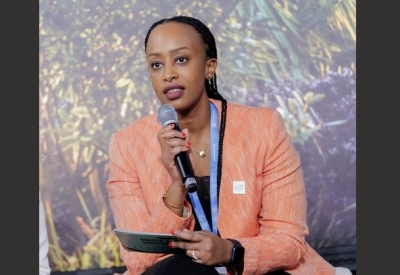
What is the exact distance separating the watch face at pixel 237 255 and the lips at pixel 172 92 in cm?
59

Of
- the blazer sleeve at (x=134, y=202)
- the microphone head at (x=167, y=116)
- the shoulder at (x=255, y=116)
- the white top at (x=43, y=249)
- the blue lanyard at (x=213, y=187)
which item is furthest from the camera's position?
the white top at (x=43, y=249)

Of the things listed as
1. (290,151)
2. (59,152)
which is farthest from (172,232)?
(59,152)

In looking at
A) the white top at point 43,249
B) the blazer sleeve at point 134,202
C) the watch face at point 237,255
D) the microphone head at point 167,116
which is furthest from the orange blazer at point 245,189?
the white top at point 43,249

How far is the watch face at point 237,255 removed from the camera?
8.67 ft

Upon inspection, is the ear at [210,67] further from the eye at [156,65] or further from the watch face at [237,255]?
the watch face at [237,255]

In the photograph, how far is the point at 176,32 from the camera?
2904 mm

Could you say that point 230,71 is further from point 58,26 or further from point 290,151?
point 290,151

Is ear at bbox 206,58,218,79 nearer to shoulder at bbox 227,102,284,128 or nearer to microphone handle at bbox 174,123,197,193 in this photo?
shoulder at bbox 227,102,284,128

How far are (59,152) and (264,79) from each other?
3.96ft

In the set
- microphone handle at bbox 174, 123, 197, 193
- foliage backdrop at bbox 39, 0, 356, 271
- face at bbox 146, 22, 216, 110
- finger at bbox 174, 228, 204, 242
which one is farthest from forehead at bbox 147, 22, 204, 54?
foliage backdrop at bbox 39, 0, 356, 271

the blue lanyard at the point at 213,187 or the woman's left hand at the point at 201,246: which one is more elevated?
the blue lanyard at the point at 213,187

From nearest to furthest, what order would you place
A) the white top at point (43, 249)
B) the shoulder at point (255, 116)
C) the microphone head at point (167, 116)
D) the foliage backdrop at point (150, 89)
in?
the microphone head at point (167, 116)
the shoulder at point (255, 116)
the white top at point (43, 249)
the foliage backdrop at point (150, 89)

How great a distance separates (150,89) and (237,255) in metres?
1.83

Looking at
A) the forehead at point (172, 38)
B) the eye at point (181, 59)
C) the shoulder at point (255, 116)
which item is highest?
the forehead at point (172, 38)
